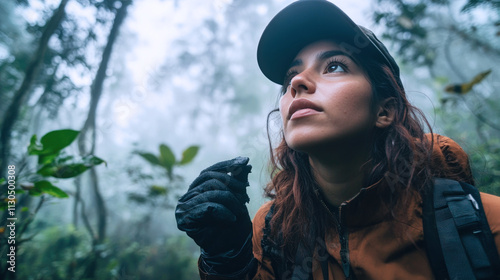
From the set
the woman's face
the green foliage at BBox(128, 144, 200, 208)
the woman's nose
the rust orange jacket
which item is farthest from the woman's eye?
the green foliage at BBox(128, 144, 200, 208)

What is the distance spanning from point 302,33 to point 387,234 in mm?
1406

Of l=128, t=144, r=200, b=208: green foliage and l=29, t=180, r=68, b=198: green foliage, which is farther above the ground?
l=128, t=144, r=200, b=208: green foliage

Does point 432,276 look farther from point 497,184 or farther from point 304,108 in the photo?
point 497,184

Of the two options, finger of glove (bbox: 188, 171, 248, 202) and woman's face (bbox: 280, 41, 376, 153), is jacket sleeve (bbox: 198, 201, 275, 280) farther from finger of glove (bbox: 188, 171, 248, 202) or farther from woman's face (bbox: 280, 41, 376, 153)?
woman's face (bbox: 280, 41, 376, 153)

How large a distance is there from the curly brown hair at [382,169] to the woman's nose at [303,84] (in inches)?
14.2

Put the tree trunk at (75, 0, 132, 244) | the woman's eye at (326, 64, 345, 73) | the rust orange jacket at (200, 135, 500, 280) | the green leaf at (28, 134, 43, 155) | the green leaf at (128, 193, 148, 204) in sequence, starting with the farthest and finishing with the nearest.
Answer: the green leaf at (128, 193, 148, 204), the tree trunk at (75, 0, 132, 244), the green leaf at (28, 134, 43, 155), the woman's eye at (326, 64, 345, 73), the rust orange jacket at (200, 135, 500, 280)

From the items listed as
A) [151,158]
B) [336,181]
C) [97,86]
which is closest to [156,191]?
[151,158]

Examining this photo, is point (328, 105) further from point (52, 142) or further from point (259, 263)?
point (52, 142)

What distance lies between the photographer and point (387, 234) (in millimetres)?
1184

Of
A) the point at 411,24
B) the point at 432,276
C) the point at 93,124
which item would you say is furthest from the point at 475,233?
the point at 93,124

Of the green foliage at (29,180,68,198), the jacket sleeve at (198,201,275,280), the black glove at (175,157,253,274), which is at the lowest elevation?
the jacket sleeve at (198,201,275,280)

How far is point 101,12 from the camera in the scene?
372cm

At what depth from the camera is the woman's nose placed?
1.25 m

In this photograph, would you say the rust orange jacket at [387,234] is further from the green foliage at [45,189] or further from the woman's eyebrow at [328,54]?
the green foliage at [45,189]
